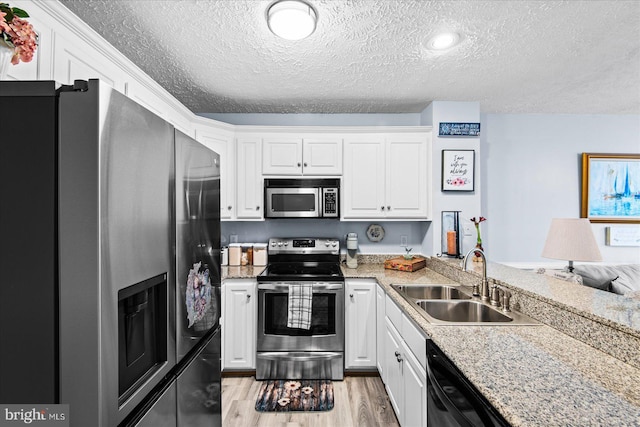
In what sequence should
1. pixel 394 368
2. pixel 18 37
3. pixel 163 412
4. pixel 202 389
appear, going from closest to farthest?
pixel 18 37 → pixel 163 412 → pixel 202 389 → pixel 394 368

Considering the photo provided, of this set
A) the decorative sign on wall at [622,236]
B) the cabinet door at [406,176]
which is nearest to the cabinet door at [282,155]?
the cabinet door at [406,176]

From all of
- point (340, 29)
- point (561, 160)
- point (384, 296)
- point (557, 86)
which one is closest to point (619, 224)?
point (561, 160)

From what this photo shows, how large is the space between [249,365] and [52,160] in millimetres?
2517

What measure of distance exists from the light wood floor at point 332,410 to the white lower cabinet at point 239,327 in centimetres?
16

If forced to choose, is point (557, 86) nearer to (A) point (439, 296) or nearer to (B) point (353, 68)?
(B) point (353, 68)

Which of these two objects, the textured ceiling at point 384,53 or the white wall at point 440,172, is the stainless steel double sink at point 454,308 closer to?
the white wall at point 440,172

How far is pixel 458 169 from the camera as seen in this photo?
3.06 metres

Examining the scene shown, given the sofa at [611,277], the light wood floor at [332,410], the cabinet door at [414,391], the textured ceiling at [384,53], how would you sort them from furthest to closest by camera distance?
the sofa at [611,277] → the light wood floor at [332,410] → the textured ceiling at [384,53] → the cabinet door at [414,391]

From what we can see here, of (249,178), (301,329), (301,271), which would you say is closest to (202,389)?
(301,329)

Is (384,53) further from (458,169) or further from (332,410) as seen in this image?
(332,410)

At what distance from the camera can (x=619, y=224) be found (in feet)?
11.5

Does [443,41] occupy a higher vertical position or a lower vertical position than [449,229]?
higher

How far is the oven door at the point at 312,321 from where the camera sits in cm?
270

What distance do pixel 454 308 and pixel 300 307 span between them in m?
1.23
